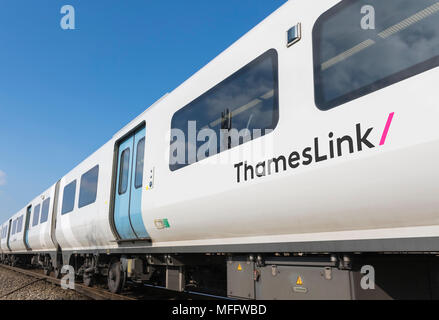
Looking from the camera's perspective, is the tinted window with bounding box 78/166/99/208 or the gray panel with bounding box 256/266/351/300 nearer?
the gray panel with bounding box 256/266/351/300

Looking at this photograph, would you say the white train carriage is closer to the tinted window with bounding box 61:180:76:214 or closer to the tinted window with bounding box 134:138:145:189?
the tinted window with bounding box 61:180:76:214

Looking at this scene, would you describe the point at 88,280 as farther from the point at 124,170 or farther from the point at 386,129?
the point at 386,129

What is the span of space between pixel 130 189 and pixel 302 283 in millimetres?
3617

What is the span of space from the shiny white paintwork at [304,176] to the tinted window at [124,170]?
1.24 metres

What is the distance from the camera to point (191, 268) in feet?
17.6

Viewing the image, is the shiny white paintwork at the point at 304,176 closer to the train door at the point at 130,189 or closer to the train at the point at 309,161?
the train at the point at 309,161

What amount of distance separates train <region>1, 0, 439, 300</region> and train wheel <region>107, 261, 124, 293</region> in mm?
1773

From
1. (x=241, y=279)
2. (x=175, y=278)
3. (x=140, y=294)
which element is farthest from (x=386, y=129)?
(x=140, y=294)

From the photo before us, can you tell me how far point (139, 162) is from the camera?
5879 mm

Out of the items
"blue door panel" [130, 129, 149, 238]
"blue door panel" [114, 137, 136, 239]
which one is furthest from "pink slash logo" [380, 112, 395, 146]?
"blue door panel" [114, 137, 136, 239]

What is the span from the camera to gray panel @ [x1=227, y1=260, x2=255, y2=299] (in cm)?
370

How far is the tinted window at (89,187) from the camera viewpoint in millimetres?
7559
